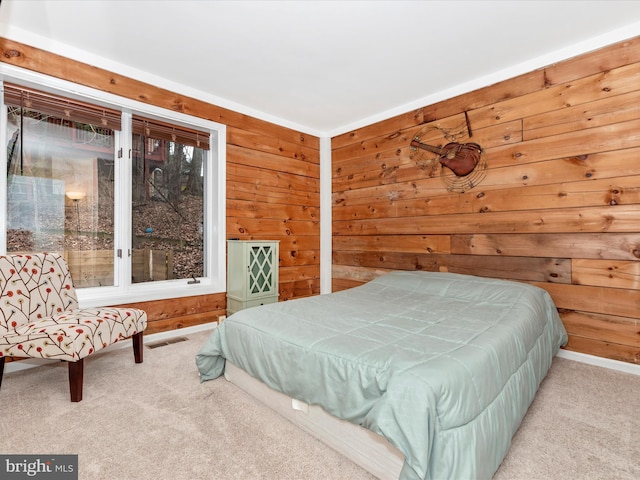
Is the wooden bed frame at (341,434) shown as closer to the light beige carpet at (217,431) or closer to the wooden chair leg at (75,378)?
the light beige carpet at (217,431)

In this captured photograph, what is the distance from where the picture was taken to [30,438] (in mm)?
1558

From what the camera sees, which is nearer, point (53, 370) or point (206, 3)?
point (206, 3)

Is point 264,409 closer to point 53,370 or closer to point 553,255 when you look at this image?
point 53,370

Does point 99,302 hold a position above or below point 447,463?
above

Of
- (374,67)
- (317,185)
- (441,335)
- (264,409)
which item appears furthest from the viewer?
(317,185)

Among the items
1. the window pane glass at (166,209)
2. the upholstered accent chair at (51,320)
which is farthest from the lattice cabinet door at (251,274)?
the upholstered accent chair at (51,320)

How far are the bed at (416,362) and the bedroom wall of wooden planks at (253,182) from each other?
132 cm

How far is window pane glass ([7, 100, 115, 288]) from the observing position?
2.52m

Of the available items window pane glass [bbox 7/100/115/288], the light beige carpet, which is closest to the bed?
the light beige carpet

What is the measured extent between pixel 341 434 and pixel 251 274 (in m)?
2.09

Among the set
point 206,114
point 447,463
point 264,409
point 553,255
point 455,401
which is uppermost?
point 206,114

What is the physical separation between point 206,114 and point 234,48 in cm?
95

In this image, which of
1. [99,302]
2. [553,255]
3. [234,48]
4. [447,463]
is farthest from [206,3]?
[553,255]

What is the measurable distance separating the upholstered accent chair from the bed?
641 millimetres
